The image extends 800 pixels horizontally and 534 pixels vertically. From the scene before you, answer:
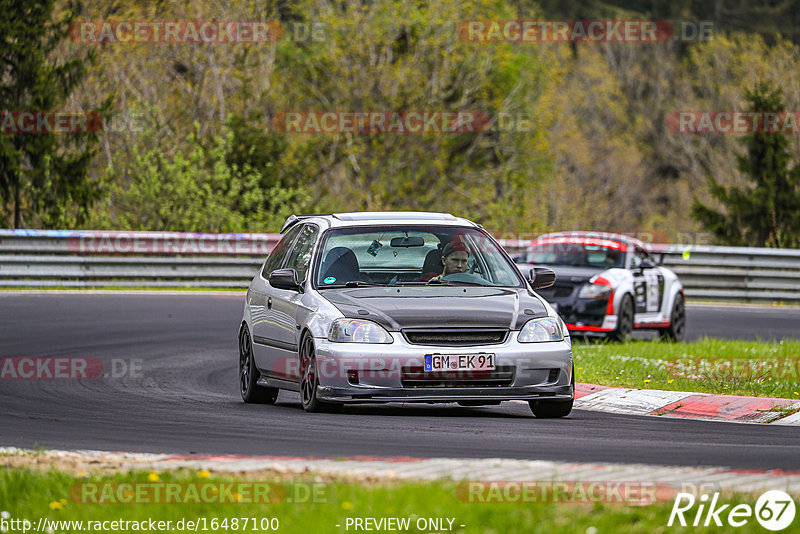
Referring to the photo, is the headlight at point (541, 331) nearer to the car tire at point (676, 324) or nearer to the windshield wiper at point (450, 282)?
the windshield wiper at point (450, 282)

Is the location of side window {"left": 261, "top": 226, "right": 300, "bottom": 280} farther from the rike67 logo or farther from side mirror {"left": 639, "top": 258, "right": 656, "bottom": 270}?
side mirror {"left": 639, "top": 258, "right": 656, "bottom": 270}

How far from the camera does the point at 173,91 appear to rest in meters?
44.1

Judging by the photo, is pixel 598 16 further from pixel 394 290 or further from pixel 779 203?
pixel 394 290

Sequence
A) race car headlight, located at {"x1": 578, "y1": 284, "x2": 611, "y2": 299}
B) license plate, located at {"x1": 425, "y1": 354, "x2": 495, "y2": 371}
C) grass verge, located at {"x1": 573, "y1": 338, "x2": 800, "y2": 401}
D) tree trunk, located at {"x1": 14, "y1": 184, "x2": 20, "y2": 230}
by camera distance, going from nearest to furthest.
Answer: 1. license plate, located at {"x1": 425, "y1": 354, "x2": 495, "y2": 371}
2. grass verge, located at {"x1": 573, "y1": 338, "x2": 800, "y2": 401}
3. race car headlight, located at {"x1": 578, "y1": 284, "x2": 611, "y2": 299}
4. tree trunk, located at {"x1": 14, "y1": 184, "x2": 20, "y2": 230}

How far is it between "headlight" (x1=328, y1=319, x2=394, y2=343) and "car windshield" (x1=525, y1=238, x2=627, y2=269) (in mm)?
10495

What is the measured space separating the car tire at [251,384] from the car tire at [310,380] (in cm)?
127

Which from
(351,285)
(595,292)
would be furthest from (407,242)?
(595,292)

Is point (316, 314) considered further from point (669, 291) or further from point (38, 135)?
point (38, 135)

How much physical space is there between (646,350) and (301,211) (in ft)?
59.0

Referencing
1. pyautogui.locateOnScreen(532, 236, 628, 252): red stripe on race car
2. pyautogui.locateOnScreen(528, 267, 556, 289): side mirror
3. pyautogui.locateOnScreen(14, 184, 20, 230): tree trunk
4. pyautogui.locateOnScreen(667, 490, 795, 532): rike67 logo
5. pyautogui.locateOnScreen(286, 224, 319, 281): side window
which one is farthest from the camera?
pyautogui.locateOnScreen(14, 184, 20, 230): tree trunk

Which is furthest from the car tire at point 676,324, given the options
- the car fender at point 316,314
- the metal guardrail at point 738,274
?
the car fender at point 316,314

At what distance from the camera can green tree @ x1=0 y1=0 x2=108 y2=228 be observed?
29406 mm

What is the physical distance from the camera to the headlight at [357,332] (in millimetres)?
10117

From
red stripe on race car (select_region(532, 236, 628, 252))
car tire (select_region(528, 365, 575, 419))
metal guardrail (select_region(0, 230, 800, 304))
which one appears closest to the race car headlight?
red stripe on race car (select_region(532, 236, 628, 252))
